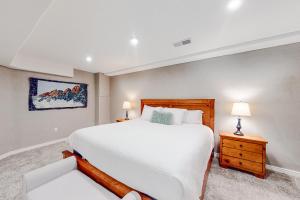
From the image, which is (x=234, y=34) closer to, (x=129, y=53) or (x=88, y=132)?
(x=129, y=53)

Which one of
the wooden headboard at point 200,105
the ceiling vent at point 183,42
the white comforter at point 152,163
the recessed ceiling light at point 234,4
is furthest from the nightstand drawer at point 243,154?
the recessed ceiling light at point 234,4

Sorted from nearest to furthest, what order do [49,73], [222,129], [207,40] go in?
[207,40] < [222,129] < [49,73]

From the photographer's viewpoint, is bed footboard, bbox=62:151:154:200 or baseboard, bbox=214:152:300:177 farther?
baseboard, bbox=214:152:300:177

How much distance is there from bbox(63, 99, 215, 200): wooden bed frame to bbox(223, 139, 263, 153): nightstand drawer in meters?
0.46

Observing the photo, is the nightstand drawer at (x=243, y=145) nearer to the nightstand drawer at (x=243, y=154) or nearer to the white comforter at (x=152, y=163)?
the nightstand drawer at (x=243, y=154)

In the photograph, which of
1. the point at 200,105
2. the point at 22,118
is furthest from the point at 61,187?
the point at 22,118

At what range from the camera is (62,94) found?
3.92 meters

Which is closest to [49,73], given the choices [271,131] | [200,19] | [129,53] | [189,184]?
[129,53]

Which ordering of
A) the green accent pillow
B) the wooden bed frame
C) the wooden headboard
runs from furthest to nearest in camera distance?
1. the wooden headboard
2. the green accent pillow
3. the wooden bed frame

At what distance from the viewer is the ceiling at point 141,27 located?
1390 millimetres

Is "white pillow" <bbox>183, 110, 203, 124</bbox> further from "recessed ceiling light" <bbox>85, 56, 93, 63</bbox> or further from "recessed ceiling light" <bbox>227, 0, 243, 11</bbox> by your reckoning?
"recessed ceiling light" <bbox>85, 56, 93, 63</bbox>

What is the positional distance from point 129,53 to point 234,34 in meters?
2.03

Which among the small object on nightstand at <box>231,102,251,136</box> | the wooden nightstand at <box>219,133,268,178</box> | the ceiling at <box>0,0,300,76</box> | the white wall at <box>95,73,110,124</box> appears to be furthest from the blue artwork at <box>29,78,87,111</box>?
the small object on nightstand at <box>231,102,251,136</box>

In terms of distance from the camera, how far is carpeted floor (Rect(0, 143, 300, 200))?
5.62ft
